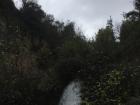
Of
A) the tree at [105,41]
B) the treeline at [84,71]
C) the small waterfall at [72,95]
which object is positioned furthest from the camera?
the tree at [105,41]

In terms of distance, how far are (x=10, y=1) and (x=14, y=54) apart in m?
9.98

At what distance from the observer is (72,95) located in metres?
20.0

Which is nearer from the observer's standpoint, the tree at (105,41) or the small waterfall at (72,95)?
the small waterfall at (72,95)

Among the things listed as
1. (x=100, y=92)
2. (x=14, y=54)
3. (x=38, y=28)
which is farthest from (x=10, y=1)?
(x=100, y=92)

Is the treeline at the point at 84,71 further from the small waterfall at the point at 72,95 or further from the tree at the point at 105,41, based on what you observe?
the small waterfall at the point at 72,95

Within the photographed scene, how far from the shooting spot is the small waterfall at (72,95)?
1972cm

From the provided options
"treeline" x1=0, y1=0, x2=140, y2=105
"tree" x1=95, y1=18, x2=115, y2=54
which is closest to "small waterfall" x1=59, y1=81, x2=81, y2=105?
"treeline" x1=0, y1=0, x2=140, y2=105

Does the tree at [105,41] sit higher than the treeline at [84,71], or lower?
higher

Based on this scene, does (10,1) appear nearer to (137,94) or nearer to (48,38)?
(48,38)

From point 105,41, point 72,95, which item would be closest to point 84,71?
point 72,95

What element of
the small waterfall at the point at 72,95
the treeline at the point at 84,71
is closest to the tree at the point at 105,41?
the treeline at the point at 84,71

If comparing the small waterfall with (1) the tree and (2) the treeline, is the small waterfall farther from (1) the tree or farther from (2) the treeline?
(1) the tree

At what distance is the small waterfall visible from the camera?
776 inches

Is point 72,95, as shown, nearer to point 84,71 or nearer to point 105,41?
point 84,71
